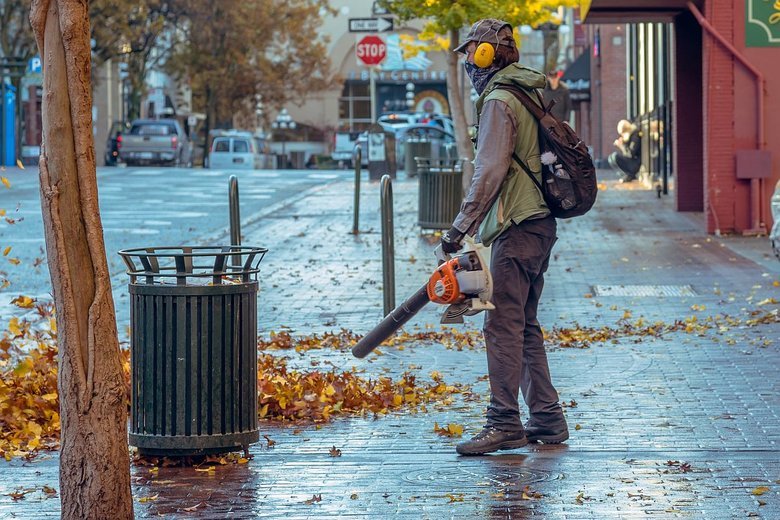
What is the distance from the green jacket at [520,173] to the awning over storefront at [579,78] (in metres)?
38.8

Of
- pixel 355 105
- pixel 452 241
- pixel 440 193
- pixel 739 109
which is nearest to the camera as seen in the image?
pixel 452 241

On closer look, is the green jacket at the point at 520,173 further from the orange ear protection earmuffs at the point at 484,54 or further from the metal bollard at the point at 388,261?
the metal bollard at the point at 388,261

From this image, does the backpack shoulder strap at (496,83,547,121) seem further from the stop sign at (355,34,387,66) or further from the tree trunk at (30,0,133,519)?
the stop sign at (355,34,387,66)

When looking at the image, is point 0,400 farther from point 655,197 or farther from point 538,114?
point 655,197

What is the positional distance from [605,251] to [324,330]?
6.41 metres

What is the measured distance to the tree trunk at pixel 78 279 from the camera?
502 centimetres

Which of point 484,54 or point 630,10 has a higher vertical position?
point 630,10

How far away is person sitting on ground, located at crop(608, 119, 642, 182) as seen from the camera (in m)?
29.1

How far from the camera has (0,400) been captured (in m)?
7.22

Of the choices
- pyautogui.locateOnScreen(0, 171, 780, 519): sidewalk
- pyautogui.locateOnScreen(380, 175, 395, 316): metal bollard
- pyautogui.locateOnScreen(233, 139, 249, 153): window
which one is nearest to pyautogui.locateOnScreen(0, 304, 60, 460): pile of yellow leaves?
pyautogui.locateOnScreen(0, 171, 780, 519): sidewalk

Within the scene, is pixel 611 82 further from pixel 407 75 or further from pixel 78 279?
pixel 407 75

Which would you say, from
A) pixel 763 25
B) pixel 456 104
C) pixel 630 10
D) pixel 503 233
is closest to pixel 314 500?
pixel 503 233

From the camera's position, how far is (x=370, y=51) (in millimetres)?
29625

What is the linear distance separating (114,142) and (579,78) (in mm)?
15648
